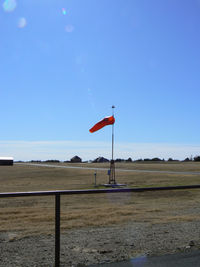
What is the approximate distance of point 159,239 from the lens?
624 centimetres

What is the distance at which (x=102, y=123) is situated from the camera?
24922mm

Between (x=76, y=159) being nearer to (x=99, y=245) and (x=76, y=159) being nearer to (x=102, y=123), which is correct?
(x=102, y=123)

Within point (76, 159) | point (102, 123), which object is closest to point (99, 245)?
point (102, 123)

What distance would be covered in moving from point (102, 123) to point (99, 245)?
19.3 metres

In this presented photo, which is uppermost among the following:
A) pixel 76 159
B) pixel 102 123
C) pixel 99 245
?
pixel 102 123

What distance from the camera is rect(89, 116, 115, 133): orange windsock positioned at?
24.5 m

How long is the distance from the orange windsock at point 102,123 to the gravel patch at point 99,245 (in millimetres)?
17220

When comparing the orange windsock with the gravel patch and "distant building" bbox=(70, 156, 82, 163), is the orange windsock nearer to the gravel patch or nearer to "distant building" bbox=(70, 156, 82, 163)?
the gravel patch

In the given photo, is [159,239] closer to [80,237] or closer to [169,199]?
[80,237]

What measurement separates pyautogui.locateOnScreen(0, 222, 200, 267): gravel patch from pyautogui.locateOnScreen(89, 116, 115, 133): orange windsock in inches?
678

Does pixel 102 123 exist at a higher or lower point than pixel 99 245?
higher

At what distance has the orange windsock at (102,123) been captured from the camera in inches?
966

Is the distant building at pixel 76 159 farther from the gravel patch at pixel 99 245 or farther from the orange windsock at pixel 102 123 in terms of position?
the gravel patch at pixel 99 245

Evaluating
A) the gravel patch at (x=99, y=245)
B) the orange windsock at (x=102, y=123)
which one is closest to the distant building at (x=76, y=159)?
the orange windsock at (x=102, y=123)
